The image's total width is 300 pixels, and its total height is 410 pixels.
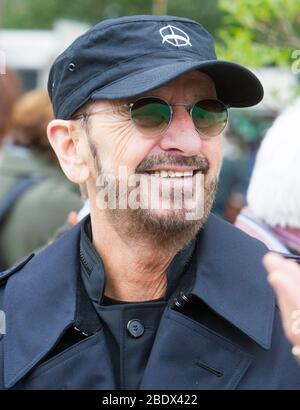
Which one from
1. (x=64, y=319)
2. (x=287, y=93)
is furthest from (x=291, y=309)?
(x=287, y=93)

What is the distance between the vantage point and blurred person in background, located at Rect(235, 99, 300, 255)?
2502mm

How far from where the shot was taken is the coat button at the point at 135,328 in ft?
6.42

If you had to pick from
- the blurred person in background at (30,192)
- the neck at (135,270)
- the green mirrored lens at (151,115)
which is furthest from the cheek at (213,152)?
the blurred person in background at (30,192)

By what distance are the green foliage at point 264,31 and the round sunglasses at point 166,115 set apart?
1.53 m

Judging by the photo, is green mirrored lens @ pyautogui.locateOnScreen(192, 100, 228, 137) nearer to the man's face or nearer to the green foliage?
the man's face

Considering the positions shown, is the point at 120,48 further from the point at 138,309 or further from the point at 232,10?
the point at 232,10

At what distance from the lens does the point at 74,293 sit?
204cm

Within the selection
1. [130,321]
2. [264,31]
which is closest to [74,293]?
[130,321]

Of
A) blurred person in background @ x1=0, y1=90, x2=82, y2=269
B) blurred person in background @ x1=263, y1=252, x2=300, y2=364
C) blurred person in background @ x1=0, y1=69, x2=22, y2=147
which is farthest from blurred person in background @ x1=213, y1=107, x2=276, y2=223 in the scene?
blurred person in background @ x1=263, y1=252, x2=300, y2=364

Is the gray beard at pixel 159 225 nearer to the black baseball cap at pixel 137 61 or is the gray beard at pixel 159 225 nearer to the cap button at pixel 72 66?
the black baseball cap at pixel 137 61

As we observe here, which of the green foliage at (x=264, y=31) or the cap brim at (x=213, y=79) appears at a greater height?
the cap brim at (x=213, y=79)

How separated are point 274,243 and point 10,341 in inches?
42.3

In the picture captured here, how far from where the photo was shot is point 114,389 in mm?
1910

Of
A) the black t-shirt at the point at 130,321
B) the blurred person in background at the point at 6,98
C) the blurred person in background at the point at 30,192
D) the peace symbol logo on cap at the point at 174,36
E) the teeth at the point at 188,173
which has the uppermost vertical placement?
the peace symbol logo on cap at the point at 174,36
